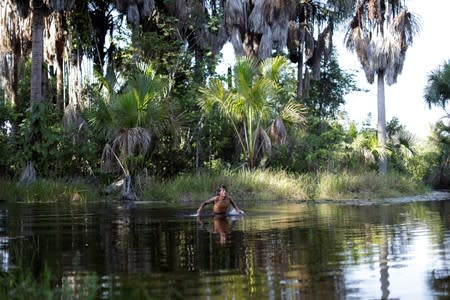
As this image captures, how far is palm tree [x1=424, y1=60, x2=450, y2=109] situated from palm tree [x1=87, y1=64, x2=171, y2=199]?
18.1m

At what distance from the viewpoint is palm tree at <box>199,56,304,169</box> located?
83.7 ft

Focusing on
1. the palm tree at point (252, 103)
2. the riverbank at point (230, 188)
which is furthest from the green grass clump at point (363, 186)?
the palm tree at point (252, 103)

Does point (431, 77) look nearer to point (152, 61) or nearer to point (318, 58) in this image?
point (318, 58)

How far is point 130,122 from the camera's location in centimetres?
2367

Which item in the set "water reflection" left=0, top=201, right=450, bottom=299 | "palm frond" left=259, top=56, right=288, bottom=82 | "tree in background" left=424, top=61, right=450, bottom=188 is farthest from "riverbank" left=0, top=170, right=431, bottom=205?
"tree in background" left=424, top=61, right=450, bottom=188

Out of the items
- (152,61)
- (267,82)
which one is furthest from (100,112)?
(267,82)

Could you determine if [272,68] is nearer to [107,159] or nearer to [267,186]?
[267,186]

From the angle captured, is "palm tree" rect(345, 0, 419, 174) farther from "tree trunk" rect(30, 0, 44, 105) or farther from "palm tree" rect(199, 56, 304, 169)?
"tree trunk" rect(30, 0, 44, 105)

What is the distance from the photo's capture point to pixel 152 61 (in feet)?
92.3

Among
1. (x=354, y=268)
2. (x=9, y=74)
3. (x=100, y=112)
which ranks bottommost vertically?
(x=354, y=268)

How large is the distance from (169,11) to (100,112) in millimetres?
8350

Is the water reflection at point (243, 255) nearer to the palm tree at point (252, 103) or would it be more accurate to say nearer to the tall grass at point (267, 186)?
the tall grass at point (267, 186)

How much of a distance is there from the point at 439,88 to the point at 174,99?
55.3ft

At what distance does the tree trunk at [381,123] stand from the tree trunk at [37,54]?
50.5 feet
